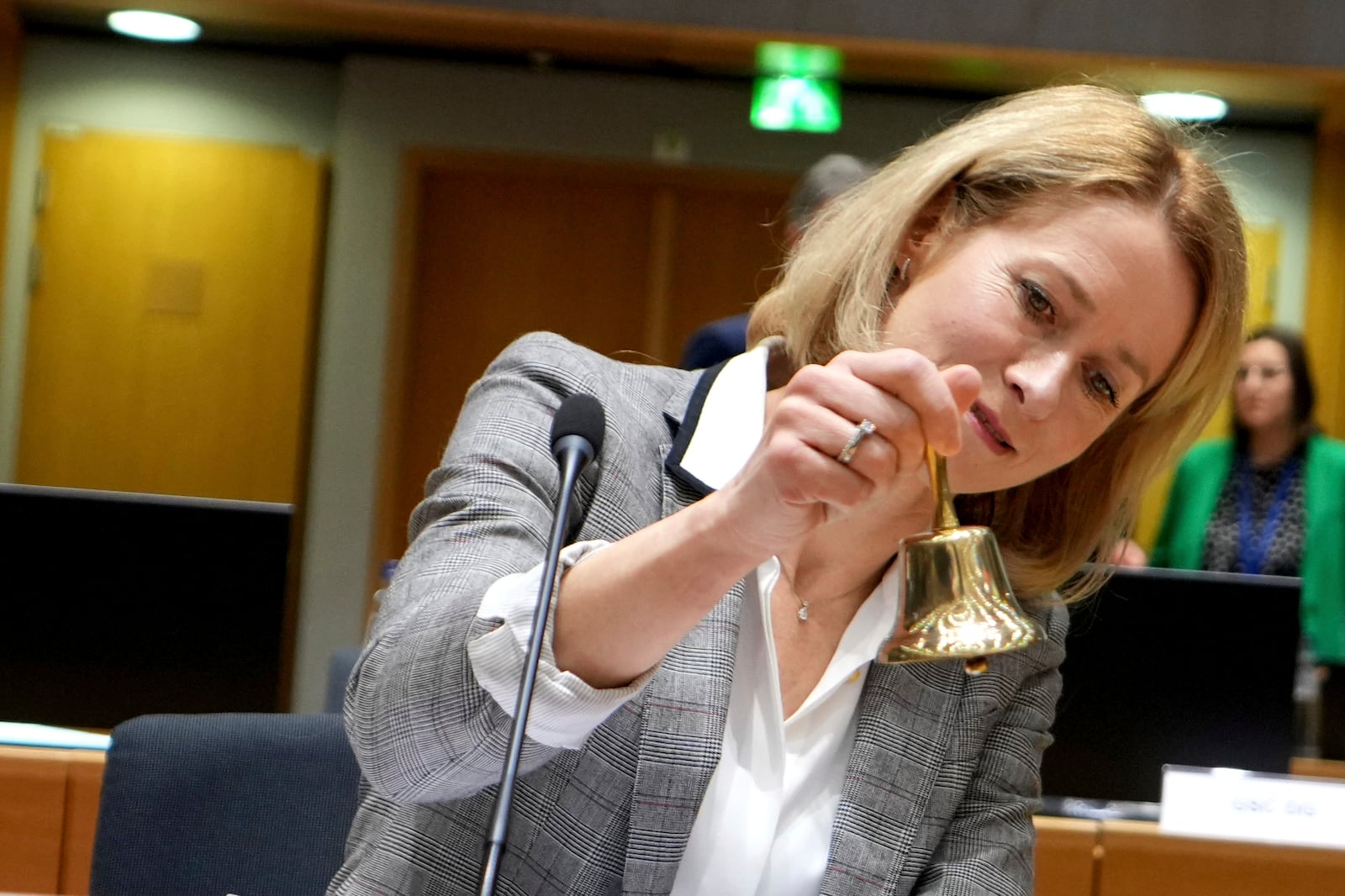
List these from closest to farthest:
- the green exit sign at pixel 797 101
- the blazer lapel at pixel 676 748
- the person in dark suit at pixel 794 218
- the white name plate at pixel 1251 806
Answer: the blazer lapel at pixel 676 748 → the white name plate at pixel 1251 806 → the person in dark suit at pixel 794 218 → the green exit sign at pixel 797 101

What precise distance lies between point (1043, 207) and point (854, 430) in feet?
1.64

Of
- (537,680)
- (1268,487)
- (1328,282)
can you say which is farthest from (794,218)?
(1328,282)

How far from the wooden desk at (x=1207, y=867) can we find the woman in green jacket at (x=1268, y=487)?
2208 millimetres

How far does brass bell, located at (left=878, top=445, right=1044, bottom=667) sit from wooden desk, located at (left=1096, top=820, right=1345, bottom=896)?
4.11 ft

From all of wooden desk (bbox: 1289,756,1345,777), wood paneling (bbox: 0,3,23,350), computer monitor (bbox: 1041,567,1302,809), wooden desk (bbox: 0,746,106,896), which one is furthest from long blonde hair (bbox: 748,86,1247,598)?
wood paneling (bbox: 0,3,23,350)

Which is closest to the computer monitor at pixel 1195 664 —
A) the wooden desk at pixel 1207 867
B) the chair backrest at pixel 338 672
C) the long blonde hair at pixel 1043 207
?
the wooden desk at pixel 1207 867

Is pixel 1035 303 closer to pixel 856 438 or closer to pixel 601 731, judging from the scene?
pixel 856 438

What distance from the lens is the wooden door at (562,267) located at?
19.4ft

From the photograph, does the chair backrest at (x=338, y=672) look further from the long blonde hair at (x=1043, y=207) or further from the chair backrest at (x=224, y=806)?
the long blonde hair at (x=1043, y=207)

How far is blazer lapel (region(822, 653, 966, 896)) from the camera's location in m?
1.37

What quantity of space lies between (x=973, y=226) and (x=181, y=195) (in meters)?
4.95

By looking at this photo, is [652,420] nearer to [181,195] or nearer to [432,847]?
[432,847]

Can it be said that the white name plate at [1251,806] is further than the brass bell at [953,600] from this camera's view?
Yes

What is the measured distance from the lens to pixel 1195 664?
224cm
